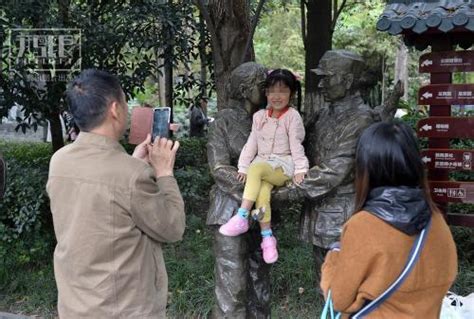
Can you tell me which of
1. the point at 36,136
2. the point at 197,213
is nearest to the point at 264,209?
the point at 197,213

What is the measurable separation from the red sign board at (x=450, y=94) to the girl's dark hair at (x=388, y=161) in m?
2.87

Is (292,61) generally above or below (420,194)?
above

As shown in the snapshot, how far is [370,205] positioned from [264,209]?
1548 mm

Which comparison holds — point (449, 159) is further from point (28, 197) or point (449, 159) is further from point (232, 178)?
point (28, 197)

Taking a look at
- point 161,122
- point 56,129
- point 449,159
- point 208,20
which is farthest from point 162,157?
point 56,129

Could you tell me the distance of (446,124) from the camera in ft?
15.5

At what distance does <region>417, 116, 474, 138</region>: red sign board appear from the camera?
15.3 feet

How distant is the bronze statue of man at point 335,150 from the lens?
3.45 metres

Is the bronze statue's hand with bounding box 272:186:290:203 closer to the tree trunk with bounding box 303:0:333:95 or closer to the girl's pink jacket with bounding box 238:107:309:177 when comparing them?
the girl's pink jacket with bounding box 238:107:309:177

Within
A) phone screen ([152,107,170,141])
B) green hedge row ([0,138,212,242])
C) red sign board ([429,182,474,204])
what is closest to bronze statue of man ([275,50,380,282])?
phone screen ([152,107,170,141])

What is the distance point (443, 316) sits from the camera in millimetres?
3404

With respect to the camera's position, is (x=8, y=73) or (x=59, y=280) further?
(x=8, y=73)

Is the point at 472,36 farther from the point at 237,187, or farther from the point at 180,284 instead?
the point at 180,284

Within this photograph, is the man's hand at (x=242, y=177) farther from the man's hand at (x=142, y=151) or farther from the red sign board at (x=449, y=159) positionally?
the red sign board at (x=449, y=159)
